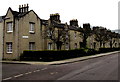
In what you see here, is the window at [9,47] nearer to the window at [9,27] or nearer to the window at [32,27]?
the window at [9,27]

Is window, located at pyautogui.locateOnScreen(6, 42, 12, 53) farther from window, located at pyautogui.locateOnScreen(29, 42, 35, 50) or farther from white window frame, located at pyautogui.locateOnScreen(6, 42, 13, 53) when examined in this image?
window, located at pyautogui.locateOnScreen(29, 42, 35, 50)

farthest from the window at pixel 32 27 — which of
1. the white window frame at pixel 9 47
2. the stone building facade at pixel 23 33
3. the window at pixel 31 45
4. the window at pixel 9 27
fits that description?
the white window frame at pixel 9 47

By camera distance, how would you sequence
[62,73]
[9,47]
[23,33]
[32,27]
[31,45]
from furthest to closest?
[32,27] < [31,45] < [9,47] < [23,33] < [62,73]

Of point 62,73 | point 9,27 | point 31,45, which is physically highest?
point 9,27

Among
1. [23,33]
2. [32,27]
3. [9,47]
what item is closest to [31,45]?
[23,33]

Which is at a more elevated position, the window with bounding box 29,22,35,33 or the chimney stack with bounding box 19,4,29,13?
the chimney stack with bounding box 19,4,29,13

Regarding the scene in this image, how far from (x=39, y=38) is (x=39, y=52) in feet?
14.5

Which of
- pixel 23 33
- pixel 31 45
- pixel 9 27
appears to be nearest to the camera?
pixel 23 33

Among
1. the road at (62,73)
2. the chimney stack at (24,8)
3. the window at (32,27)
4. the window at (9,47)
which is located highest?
the chimney stack at (24,8)

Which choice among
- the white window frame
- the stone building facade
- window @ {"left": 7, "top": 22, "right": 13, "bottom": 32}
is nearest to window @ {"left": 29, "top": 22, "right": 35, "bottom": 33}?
the stone building facade

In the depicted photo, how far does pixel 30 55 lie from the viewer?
21.9 meters

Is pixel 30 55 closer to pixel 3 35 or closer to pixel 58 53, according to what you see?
pixel 58 53

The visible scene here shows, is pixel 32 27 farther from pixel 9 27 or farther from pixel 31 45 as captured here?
pixel 9 27

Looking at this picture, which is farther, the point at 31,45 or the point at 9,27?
the point at 31,45
